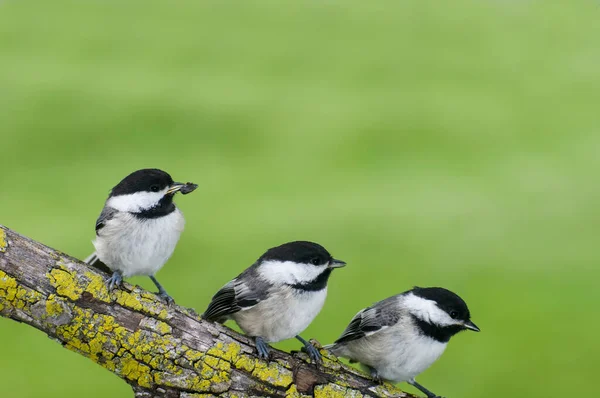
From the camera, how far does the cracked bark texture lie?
2.00 meters

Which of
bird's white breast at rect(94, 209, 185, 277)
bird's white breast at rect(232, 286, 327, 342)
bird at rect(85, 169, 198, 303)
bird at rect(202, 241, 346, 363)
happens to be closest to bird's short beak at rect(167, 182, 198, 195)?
bird at rect(85, 169, 198, 303)

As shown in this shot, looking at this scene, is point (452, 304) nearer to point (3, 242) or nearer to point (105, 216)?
point (105, 216)

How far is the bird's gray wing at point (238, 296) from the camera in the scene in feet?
7.02

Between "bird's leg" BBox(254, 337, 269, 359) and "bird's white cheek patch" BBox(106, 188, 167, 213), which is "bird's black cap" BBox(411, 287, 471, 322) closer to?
"bird's leg" BBox(254, 337, 269, 359)

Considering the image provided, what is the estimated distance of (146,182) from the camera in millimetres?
2039

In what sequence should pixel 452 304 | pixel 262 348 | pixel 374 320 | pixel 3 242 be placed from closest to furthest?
pixel 3 242
pixel 262 348
pixel 452 304
pixel 374 320

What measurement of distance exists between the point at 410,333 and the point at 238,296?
0.64 metres

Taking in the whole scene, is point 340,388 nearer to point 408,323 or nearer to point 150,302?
point 408,323

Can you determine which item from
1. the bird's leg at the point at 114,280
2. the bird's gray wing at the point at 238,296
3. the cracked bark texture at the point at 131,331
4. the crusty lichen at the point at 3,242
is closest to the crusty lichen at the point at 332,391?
the cracked bark texture at the point at 131,331

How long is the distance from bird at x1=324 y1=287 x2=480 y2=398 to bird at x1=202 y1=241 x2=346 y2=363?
0.27 meters

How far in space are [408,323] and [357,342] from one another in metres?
0.20

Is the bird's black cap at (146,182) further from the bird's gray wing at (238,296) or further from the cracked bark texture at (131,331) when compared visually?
the bird's gray wing at (238,296)

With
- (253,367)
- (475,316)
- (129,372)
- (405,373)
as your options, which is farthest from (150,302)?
(475,316)

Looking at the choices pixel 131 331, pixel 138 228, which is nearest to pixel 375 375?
pixel 131 331
